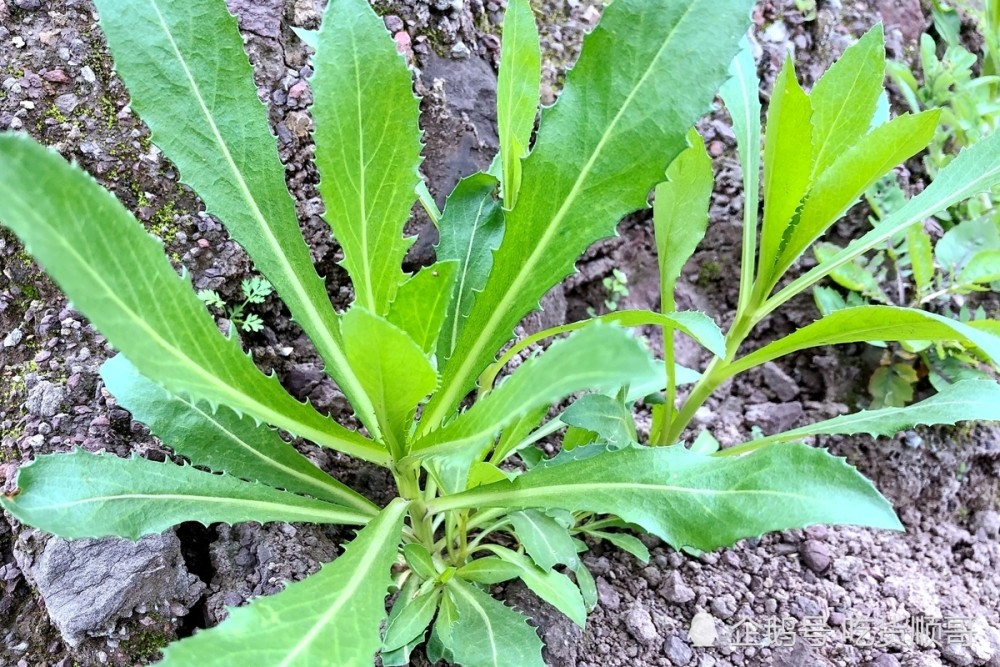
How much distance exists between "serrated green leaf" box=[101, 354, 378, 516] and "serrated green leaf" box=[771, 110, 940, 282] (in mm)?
832

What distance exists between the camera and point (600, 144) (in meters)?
0.98

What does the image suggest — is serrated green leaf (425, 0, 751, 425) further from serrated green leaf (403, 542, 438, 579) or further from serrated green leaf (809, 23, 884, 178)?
serrated green leaf (809, 23, 884, 178)

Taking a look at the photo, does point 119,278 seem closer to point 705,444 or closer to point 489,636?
point 489,636

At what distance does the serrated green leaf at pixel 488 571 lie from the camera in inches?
43.2

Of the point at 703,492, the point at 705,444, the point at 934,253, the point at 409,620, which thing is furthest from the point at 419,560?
the point at 934,253

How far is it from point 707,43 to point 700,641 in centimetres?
97

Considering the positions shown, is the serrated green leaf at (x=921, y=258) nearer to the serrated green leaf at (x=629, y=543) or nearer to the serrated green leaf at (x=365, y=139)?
the serrated green leaf at (x=629, y=543)

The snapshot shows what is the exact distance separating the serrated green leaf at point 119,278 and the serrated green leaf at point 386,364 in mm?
150

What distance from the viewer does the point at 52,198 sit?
64 cm

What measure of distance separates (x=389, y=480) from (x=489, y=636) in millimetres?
411

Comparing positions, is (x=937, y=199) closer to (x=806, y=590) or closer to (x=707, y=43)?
(x=707, y=43)

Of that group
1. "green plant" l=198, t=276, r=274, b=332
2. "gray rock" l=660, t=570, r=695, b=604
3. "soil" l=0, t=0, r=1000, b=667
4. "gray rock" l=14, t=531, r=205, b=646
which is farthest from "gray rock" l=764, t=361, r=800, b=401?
"gray rock" l=14, t=531, r=205, b=646

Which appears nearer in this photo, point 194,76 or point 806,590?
point 194,76

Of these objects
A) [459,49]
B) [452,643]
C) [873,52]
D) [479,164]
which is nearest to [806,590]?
[452,643]
